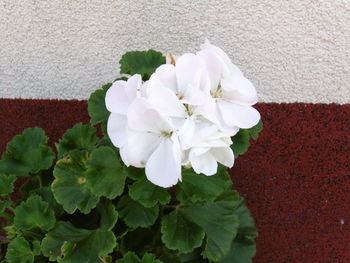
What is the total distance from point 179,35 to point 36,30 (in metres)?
0.47

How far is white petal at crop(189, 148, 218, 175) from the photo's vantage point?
762 millimetres

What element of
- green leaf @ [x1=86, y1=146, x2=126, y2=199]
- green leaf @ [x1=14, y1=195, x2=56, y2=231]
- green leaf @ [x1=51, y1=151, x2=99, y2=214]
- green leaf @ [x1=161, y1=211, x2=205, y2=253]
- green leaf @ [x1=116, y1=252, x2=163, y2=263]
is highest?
green leaf @ [x1=86, y1=146, x2=126, y2=199]

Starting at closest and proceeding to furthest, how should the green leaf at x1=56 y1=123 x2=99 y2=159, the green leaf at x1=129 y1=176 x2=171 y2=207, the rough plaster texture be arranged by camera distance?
the green leaf at x1=129 y1=176 x2=171 y2=207 < the green leaf at x1=56 y1=123 x2=99 y2=159 < the rough plaster texture

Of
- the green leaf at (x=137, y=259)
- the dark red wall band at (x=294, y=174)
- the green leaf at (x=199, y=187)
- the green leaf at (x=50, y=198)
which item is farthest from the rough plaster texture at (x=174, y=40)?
the green leaf at (x=137, y=259)

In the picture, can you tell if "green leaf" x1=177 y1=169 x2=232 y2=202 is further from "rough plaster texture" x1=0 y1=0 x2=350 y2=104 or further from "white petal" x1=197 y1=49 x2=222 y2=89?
"rough plaster texture" x1=0 y1=0 x2=350 y2=104

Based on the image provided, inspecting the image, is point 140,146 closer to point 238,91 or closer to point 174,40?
point 238,91

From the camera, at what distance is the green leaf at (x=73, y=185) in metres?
0.99

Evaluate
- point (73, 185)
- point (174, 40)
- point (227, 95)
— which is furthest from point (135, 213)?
point (174, 40)

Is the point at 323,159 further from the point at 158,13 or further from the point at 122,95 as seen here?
the point at 122,95

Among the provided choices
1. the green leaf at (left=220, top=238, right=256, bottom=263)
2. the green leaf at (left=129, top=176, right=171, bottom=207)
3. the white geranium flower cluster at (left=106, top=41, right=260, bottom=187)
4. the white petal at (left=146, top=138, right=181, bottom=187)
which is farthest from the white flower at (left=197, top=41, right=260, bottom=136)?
the green leaf at (left=220, top=238, right=256, bottom=263)

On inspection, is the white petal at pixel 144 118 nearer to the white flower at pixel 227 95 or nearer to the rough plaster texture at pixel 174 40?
the white flower at pixel 227 95

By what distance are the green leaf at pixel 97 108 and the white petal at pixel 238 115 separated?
13.0 inches

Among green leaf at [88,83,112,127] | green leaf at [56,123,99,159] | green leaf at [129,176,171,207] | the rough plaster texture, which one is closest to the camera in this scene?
green leaf at [129,176,171,207]

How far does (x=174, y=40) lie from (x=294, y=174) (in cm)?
61
